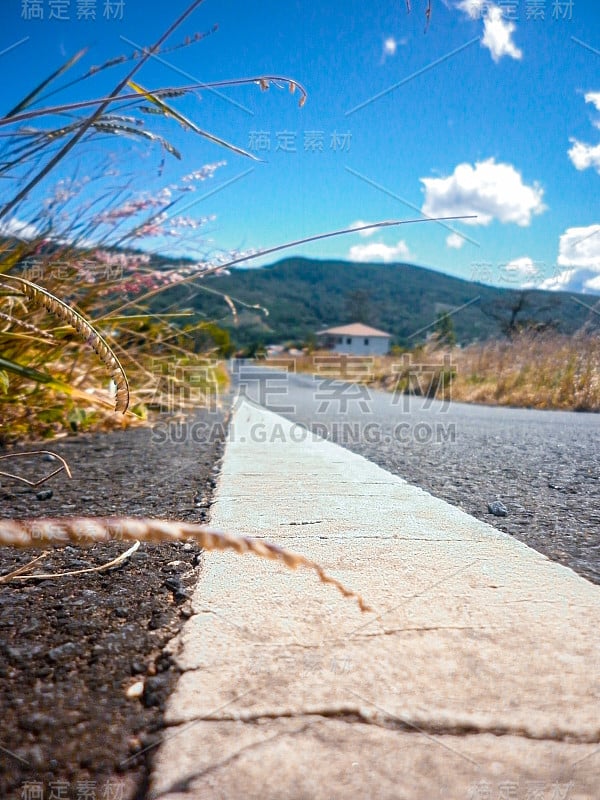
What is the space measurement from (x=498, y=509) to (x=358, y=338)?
6910cm

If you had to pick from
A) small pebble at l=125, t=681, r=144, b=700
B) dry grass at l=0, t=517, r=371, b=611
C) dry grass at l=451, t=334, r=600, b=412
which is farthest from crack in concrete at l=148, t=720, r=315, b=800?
dry grass at l=451, t=334, r=600, b=412

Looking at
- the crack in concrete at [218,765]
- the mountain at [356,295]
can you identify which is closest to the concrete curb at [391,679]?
the crack in concrete at [218,765]

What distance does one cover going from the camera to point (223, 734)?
54 centimetres

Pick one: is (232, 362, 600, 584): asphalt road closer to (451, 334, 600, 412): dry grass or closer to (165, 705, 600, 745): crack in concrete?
(165, 705, 600, 745): crack in concrete

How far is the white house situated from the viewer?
6725 centimetres

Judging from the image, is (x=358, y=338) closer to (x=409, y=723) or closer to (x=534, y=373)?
(x=534, y=373)

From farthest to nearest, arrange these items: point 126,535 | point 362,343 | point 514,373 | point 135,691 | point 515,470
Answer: point 362,343 → point 514,373 → point 515,470 → point 135,691 → point 126,535

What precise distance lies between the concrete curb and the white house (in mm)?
64181

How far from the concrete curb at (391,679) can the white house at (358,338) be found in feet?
211

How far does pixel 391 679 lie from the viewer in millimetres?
618

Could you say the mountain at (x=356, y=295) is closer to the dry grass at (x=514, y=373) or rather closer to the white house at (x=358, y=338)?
the white house at (x=358, y=338)

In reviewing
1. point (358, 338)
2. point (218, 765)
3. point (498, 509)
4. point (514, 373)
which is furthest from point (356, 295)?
point (218, 765)

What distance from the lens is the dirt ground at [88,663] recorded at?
1.68ft

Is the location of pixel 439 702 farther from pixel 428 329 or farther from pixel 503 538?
pixel 428 329
